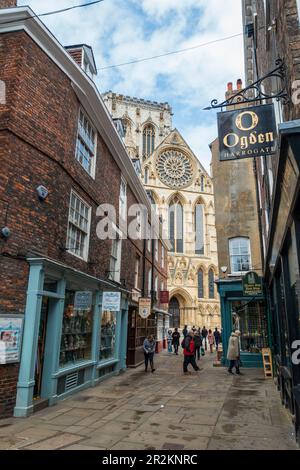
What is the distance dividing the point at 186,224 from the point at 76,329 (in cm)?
3675

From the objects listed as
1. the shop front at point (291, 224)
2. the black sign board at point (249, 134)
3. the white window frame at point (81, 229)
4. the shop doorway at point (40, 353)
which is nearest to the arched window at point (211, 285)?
the white window frame at point (81, 229)

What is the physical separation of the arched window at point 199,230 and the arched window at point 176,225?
244 cm

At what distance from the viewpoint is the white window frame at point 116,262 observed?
45.1ft

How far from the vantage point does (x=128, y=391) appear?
32.6 feet

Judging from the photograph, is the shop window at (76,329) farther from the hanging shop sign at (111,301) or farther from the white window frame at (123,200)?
the white window frame at (123,200)

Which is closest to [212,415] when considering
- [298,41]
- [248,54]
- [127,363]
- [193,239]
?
[298,41]

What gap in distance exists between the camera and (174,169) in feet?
158

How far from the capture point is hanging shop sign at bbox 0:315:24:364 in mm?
6637

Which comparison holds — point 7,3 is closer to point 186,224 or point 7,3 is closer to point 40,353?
point 40,353

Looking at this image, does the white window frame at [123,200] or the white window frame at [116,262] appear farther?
the white window frame at [123,200]

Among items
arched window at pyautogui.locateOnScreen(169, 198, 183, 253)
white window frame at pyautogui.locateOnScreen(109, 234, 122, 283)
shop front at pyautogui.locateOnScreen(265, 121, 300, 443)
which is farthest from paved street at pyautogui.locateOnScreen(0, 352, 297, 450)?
arched window at pyautogui.locateOnScreen(169, 198, 183, 253)

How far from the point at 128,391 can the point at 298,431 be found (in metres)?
5.99

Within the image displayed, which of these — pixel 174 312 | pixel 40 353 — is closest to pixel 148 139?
pixel 174 312

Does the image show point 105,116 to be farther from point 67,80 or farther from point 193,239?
point 193,239
